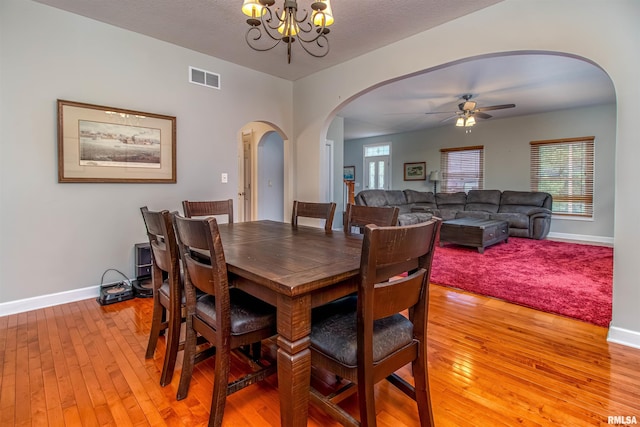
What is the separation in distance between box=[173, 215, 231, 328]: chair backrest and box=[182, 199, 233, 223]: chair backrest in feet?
4.34

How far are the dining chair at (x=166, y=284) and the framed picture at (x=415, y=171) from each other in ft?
25.2

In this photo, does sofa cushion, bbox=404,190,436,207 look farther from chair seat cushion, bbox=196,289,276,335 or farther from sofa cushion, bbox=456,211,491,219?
chair seat cushion, bbox=196,289,276,335

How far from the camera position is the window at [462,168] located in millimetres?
7523

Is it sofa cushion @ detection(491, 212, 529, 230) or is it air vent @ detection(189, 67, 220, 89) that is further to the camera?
sofa cushion @ detection(491, 212, 529, 230)

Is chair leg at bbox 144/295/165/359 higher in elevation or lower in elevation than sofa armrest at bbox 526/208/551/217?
→ lower

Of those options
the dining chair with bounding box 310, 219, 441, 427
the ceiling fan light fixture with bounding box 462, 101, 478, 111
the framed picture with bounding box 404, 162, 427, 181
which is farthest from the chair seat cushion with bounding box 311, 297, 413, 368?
the framed picture with bounding box 404, 162, 427, 181

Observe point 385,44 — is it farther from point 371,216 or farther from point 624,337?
point 624,337

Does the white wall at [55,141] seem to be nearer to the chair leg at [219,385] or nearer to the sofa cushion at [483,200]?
the chair leg at [219,385]

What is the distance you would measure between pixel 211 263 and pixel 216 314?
0.22m

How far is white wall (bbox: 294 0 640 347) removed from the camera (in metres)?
2.05

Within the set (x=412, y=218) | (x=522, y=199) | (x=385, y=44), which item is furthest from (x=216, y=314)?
(x=522, y=199)

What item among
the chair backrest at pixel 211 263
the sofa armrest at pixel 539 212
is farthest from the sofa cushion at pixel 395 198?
the chair backrest at pixel 211 263

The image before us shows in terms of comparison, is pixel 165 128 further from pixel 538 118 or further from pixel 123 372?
pixel 538 118

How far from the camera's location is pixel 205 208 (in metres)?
2.79
